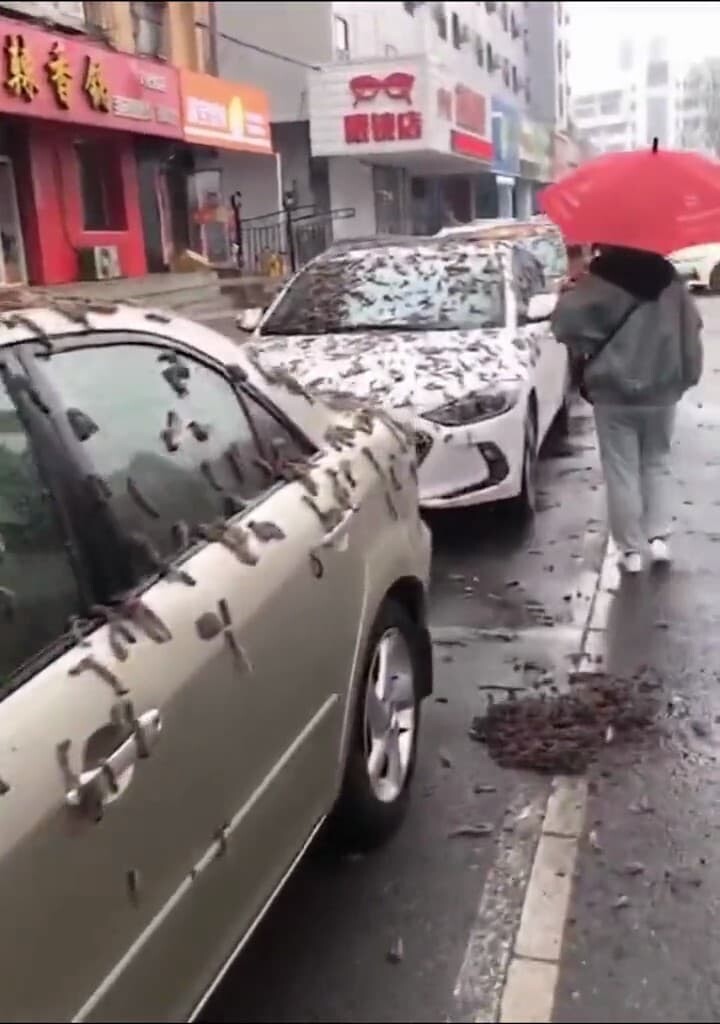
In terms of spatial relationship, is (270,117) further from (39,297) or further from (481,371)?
(39,297)

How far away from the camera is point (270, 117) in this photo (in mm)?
5789

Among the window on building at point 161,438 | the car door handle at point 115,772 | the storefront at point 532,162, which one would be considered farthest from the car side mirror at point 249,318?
the car door handle at point 115,772

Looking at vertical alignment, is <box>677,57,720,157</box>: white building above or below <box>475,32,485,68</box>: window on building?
below

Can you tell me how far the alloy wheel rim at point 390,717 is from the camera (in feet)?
10.6

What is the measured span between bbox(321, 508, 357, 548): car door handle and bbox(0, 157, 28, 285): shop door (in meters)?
4.43

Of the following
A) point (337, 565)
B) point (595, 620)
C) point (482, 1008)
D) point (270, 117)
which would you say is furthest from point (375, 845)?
point (270, 117)

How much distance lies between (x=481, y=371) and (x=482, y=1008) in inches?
172

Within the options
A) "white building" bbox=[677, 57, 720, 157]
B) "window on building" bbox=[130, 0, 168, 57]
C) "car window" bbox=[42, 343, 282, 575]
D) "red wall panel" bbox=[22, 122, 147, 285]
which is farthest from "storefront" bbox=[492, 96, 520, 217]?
"car window" bbox=[42, 343, 282, 575]

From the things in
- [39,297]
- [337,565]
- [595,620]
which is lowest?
[595,620]

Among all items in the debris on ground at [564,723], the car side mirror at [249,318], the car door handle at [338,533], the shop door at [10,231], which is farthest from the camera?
the shop door at [10,231]

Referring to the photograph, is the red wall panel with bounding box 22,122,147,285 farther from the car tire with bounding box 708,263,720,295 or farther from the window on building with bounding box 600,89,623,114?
the car tire with bounding box 708,263,720,295

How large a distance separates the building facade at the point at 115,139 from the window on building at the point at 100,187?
17mm

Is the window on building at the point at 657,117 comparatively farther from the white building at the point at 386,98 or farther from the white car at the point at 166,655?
the white car at the point at 166,655

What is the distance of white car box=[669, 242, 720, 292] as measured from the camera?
505 centimetres
